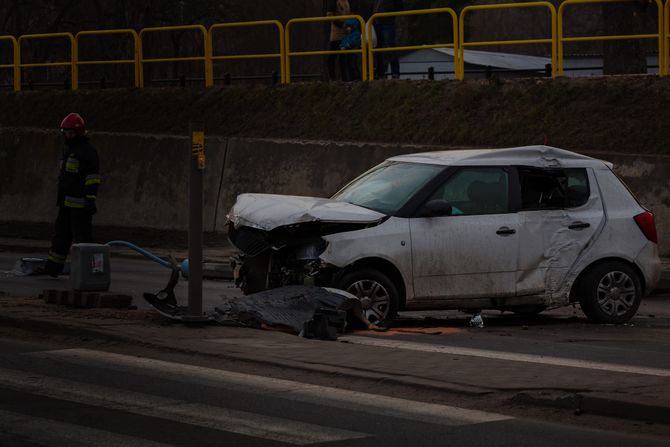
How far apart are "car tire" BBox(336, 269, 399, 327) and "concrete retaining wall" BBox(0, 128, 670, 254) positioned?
9298 millimetres

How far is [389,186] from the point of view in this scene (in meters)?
13.0

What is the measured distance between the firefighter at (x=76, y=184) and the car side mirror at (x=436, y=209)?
5504 millimetres

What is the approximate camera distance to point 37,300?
527 inches

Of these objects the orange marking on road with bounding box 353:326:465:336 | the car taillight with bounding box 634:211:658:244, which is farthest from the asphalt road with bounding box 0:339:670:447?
the car taillight with bounding box 634:211:658:244

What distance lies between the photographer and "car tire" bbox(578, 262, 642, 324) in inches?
512

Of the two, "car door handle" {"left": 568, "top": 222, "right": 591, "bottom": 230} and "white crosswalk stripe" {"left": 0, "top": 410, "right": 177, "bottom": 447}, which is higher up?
"car door handle" {"left": 568, "top": 222, "right": 591, "bottom": 230}

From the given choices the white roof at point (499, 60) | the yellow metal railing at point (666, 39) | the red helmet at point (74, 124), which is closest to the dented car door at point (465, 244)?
the red helmet at point (74, 124)

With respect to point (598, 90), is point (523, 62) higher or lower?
higher

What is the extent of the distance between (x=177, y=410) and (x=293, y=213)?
4.02 m

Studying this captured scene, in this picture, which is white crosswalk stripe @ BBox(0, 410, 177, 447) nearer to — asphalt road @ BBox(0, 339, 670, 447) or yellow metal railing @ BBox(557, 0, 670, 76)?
asphalt road @ BBox(0, 339, 670, 447)

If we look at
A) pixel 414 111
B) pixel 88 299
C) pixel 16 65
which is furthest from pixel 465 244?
pixel 16 65

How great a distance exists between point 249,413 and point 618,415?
86.7 inches

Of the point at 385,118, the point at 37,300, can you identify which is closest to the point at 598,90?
the point at 385,118

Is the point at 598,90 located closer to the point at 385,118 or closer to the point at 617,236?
the point at 385,118
